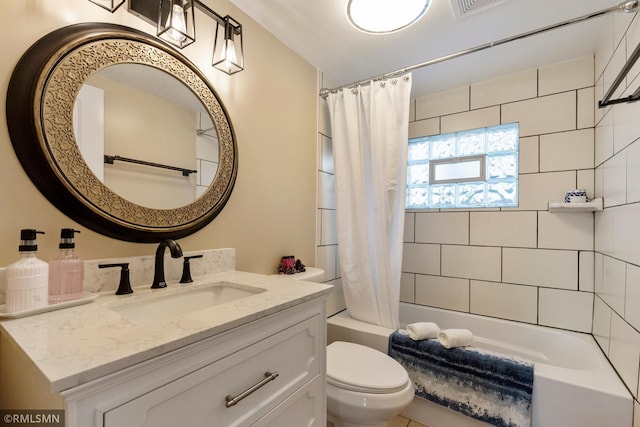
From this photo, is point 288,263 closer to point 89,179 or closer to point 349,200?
point 349,200

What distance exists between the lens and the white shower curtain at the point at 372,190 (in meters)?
1.77

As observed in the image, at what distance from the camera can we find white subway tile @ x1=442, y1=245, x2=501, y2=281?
81.6 inches

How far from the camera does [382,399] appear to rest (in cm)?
117

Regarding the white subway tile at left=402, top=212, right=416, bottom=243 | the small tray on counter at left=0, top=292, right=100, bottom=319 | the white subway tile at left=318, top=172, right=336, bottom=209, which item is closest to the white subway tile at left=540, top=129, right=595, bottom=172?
the white subway tile at left=402, top=212, right=416, bottom=243

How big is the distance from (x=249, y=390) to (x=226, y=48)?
1283mm

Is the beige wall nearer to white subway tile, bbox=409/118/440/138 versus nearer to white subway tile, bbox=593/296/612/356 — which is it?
white subway tile, bbox=409/118/440/138

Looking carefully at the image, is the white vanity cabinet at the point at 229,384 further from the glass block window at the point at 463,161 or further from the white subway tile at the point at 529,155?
the white subway tile at the point at 529,155

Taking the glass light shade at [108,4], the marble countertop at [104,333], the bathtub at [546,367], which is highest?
the glass light shade at [108,4]

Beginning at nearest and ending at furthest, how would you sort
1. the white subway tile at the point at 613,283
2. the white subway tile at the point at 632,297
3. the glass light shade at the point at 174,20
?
the glass light shade at the point at 174,20 < the white subway tile at the point at 632,297 < the white subway tile at the point at 613,283

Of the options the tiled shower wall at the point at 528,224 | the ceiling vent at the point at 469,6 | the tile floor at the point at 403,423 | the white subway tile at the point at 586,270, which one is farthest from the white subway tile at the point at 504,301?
the ceiling vent at the point at 469,6

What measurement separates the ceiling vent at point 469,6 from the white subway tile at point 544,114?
0.88 meters

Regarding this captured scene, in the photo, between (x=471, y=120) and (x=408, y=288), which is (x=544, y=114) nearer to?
(x=471, y=120)

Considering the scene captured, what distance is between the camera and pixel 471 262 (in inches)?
84.7

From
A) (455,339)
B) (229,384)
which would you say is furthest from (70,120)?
(455,339)
